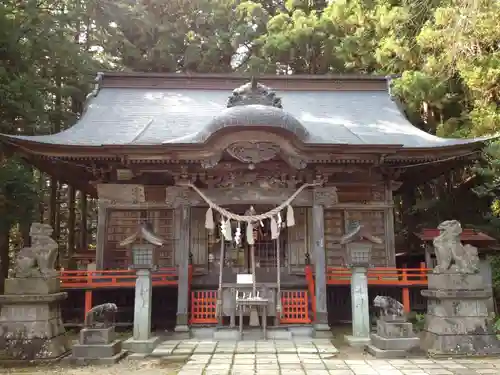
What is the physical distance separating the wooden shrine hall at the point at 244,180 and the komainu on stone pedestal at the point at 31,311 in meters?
1.66

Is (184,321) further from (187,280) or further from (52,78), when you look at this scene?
(52,78)

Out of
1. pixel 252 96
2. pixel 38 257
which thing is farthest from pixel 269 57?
pixel 38 257

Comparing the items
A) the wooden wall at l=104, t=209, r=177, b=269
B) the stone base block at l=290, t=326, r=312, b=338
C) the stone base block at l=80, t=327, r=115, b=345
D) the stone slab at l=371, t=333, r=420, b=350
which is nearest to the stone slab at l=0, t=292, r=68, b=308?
the stone base block at l=80, t=327, r=115, b=345

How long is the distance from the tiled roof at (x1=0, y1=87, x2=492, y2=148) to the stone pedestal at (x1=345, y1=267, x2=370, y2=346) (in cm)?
286

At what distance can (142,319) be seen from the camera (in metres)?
7.84

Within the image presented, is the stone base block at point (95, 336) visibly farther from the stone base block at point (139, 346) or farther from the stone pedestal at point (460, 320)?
the stone pedestal at point (460, 320)

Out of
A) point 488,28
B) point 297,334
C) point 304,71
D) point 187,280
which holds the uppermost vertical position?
point 304,71

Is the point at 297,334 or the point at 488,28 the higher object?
the point at 488,28

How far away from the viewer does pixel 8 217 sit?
458 inches

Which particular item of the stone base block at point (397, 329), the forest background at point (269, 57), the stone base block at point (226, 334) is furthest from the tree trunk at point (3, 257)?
the stone base block at point (397, 329)

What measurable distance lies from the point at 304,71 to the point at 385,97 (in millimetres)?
7192

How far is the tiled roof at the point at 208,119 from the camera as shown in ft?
32.3

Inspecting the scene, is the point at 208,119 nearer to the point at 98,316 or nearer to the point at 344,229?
the point at 344,229

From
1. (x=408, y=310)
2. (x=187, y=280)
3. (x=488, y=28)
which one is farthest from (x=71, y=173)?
(x=488, y=28)
